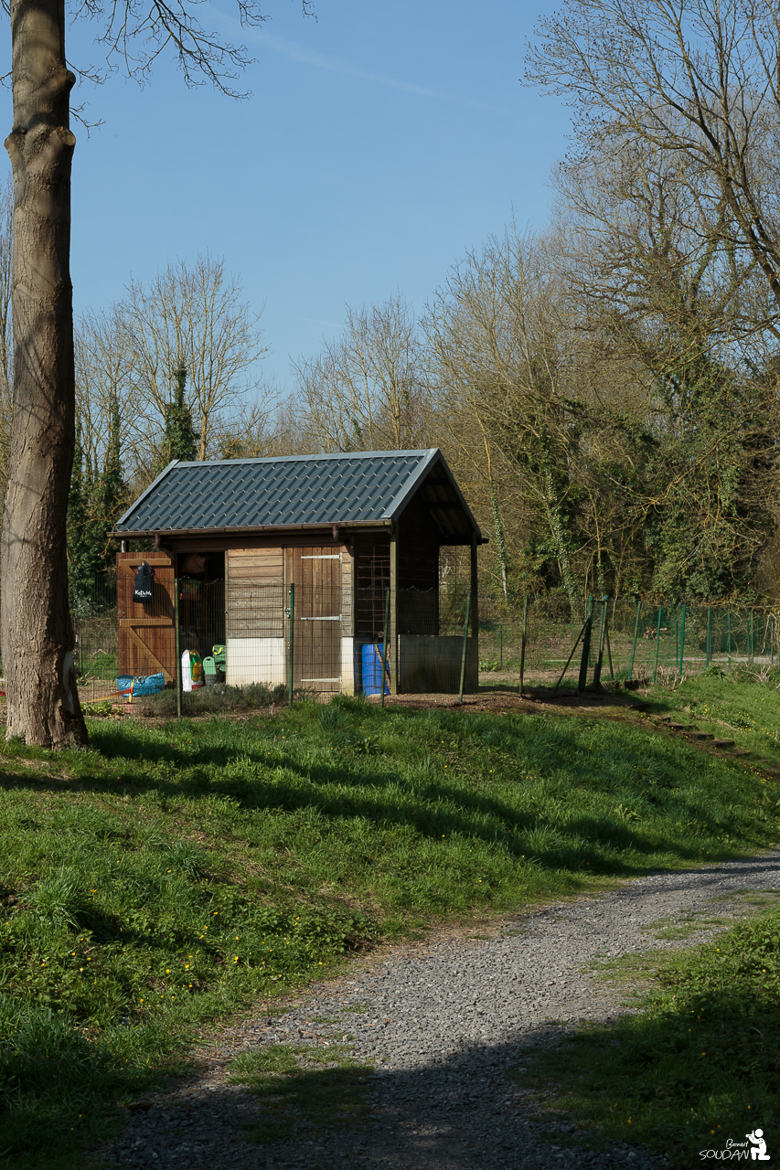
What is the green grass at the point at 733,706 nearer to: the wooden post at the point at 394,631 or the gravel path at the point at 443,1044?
the wooden post at the point at 394,631

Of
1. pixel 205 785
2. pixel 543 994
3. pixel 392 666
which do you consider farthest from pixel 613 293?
pixel 543 994

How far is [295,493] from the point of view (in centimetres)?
2134

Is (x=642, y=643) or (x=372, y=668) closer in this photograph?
(x=372, y=668)

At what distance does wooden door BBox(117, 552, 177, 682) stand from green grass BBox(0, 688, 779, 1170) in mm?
7219

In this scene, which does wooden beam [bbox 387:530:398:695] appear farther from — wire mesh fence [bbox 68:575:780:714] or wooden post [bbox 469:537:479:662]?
wooden post [bbox 469:537:479:662]

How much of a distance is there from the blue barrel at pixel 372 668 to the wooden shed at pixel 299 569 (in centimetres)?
4

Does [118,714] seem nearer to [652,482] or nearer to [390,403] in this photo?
[652,482]

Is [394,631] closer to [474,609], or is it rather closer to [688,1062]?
[474,609]

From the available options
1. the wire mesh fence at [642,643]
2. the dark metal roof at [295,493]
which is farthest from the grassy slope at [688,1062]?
the wire mesh fence at [642,643]

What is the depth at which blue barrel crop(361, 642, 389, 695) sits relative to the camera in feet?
64.2

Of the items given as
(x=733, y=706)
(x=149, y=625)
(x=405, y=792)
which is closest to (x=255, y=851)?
(x=405, y=792)

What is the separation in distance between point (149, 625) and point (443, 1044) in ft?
53.4

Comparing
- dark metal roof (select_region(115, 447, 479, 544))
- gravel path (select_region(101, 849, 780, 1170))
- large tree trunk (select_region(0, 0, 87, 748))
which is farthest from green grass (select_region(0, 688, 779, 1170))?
dark metal roof (select_region(115, 447, 479, 544))

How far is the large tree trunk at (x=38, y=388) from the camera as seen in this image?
1088cm
